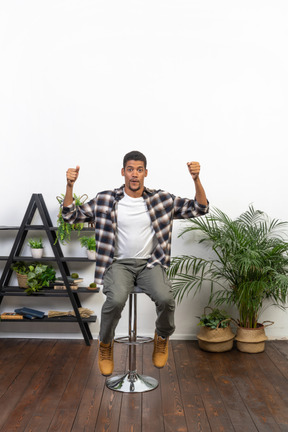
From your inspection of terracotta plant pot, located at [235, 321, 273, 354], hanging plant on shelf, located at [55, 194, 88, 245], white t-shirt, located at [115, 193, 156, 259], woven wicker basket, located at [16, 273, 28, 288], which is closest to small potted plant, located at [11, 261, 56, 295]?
woven wicker basket, located at [16, 273, 28, 288]

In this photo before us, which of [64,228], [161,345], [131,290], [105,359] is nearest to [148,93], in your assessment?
[64,228]

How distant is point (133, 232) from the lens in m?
3.18

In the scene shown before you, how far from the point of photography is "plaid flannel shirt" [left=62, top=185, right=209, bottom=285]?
315cm

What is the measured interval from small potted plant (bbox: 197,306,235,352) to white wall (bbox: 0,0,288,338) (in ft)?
2.70

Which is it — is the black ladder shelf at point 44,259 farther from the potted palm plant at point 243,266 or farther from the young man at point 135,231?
the young man at point 135,231

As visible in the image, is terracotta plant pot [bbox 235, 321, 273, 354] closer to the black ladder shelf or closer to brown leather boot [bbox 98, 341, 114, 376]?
the black ladder shelf

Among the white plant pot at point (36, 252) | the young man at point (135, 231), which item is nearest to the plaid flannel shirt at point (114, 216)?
the young man at point (135, 231)

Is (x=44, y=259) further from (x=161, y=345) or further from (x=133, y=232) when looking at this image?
(x=161, y=345)

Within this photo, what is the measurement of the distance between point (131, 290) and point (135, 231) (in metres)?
0.38

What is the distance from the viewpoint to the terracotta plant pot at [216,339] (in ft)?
12.9

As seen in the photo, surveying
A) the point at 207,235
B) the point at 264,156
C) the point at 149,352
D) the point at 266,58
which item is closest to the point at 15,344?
the point at 149,352

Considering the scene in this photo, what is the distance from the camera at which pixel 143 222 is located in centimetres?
320

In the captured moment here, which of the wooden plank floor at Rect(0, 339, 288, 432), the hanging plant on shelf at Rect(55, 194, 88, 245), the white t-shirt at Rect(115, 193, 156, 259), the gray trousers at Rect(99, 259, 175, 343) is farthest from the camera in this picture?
the hanging plant on shelf at Rect(55, 194, 88, 245)

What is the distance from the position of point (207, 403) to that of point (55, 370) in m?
1.14
